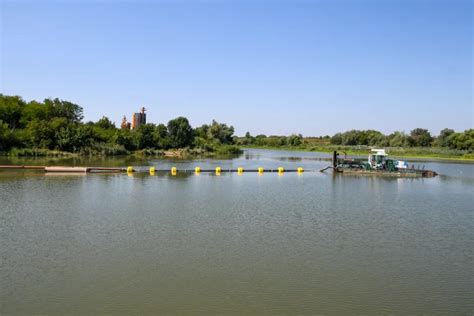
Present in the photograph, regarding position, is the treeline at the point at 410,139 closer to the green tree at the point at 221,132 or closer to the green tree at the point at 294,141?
the green tree at the point at 294,141

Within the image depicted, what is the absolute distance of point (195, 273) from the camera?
12.5m

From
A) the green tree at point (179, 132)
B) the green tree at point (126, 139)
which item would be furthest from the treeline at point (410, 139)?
the green tree at point (126, 139)

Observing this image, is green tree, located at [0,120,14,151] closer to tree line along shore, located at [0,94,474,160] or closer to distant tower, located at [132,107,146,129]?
tree line along shore, located at [0,94,474,160]

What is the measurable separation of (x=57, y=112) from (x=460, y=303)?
8869cm

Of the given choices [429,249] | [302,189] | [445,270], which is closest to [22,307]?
[445,270]

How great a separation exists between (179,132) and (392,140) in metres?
65.9

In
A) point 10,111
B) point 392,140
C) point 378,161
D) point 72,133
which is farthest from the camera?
point 392,140

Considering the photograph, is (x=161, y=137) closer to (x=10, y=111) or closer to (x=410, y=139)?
(x=10, y=111)

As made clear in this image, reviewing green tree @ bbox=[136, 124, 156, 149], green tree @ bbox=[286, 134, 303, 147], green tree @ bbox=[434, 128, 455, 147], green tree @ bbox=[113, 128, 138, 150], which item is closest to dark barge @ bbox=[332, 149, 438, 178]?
green tree @ bbox=[113, 128, 138, 150]

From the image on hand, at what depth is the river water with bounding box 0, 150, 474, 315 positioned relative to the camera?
10.6 metres

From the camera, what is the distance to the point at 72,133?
71.5m

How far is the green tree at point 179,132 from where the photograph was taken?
100312 mm

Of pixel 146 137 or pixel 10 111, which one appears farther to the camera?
pixel 146 137

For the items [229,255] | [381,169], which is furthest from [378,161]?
[229,255]
